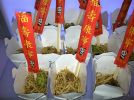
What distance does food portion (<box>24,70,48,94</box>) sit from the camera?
1.25 metres

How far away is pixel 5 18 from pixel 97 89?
0.78m

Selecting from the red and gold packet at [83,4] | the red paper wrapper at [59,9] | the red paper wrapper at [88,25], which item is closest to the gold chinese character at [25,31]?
the red paper wrapper at [88,25]

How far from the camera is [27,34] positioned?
3.59 ft

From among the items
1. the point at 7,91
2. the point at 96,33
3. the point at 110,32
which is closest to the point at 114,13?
the point at 110,32

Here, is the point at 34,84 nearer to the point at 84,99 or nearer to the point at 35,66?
the point at 35,66

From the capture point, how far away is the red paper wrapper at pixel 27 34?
107 centimetres

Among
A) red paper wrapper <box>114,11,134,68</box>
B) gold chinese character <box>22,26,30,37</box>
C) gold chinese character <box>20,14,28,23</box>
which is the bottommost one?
red paper wrapper <box>114,11,134,68</box>

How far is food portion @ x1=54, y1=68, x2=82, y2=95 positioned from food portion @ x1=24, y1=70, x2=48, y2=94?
0.05m

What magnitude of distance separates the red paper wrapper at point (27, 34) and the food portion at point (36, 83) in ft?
0.36

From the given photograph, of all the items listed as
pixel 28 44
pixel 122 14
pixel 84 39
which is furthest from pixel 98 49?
pixel 28 44

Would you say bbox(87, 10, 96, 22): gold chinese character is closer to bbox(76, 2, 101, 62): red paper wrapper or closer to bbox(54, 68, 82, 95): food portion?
bbox(76, 2, 101, 62): red paper wrapper

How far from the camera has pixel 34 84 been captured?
129 cm

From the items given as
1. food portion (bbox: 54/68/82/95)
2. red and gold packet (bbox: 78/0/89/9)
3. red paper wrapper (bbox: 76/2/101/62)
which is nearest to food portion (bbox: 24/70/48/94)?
food portion (bbox: 54/68/82/95)

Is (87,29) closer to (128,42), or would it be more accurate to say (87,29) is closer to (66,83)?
(128,42)
